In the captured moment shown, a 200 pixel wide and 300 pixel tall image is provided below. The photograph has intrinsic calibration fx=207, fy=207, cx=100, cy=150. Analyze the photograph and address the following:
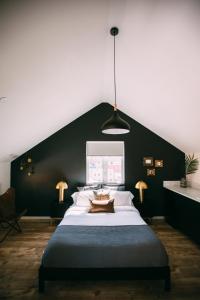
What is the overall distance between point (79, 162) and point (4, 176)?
187cm

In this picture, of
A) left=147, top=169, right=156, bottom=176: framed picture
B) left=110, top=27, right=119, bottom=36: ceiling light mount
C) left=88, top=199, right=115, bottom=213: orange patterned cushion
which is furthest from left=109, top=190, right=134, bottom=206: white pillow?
left=110, top=27, right=119, bottom=36: ceiling light mount

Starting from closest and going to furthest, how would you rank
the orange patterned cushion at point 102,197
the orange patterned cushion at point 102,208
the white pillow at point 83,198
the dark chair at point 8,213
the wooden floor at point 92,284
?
the wooden floor at point 92,284
the orange patterned cushion at point 102,208
the dark chair at point 8,213
the orange patterned cushion at point 102,197
the white pillow at point 83,198

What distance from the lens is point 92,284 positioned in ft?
8.45

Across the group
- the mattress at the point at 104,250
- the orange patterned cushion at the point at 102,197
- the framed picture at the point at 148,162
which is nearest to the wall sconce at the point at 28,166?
the orange patterned cushion at the point at 102,197

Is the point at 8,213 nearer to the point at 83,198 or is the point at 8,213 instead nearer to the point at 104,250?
the point at 83,198

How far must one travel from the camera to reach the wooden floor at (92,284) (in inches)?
92.7

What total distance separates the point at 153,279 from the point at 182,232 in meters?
2.24

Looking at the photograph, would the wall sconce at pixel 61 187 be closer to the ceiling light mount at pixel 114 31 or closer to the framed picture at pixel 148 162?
the framed picture at pixel 148 162

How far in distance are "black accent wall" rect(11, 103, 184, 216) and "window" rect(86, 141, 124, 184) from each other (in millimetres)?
133

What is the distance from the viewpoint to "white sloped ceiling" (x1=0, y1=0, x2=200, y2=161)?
2.08 m

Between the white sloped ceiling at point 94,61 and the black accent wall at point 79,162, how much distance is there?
0.77m

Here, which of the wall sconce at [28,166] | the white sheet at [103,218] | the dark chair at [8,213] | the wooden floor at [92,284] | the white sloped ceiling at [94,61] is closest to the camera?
the white sloped ceiling at [94,61]

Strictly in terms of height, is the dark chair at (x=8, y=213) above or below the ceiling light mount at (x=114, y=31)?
below

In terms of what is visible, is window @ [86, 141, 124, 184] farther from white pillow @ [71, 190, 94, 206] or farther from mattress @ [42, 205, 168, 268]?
mattress @ [42, 205, 168, 268]
